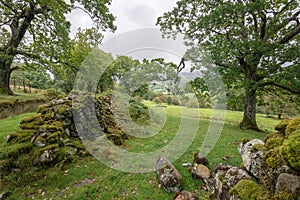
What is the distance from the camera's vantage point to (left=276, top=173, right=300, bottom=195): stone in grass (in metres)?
1.66

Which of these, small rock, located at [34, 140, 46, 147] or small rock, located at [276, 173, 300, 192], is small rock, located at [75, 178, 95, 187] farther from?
small rock, located at [276, 173, 300, 192]

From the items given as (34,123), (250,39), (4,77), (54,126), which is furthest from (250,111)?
(4,77)

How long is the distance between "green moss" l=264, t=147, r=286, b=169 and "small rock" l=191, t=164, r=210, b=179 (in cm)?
188

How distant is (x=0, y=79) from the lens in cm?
1008

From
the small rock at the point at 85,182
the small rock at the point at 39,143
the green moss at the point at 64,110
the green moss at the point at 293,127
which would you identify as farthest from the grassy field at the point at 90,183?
the green moss at the point at 293,127

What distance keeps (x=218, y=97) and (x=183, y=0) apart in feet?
20.5

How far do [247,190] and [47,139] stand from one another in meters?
5.00

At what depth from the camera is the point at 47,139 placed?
14.3 feet

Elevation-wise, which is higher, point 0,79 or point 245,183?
point 0,79

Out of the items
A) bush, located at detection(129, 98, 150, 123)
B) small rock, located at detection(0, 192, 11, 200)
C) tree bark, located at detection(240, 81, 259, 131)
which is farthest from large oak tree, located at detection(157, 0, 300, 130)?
small rock, located at detection(0, 192, 11, 200)

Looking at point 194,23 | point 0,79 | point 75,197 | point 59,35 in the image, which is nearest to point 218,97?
point 194,23

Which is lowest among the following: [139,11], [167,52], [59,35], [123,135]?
[123,135]

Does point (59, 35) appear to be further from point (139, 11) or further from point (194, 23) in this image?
point (194, 23)

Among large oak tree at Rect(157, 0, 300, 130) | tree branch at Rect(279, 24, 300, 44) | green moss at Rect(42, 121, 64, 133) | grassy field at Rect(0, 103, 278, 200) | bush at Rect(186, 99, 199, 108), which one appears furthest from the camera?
bush at Rect(186, 99, 199, 108)
